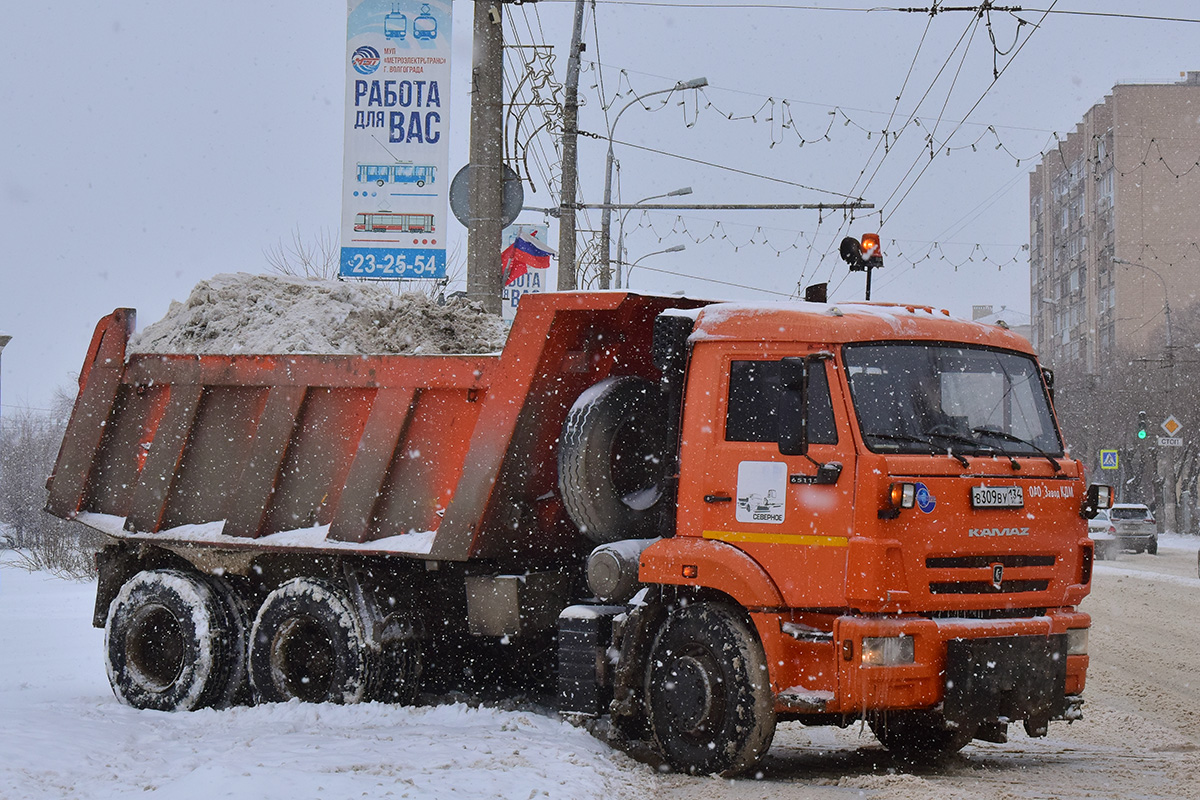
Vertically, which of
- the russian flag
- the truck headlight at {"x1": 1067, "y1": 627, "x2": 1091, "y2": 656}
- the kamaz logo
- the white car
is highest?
the russian flag

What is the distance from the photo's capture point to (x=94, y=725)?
8523mm

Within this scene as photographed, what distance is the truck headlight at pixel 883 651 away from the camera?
6879mm

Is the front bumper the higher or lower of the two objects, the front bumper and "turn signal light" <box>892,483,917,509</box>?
the lower

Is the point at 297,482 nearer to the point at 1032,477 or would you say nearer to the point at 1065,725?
the point at 1032,477

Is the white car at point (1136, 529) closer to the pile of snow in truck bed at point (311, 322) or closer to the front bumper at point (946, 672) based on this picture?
the pile of snow in truck bed at point (311, 322)

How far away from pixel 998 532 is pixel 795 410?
4.22ft

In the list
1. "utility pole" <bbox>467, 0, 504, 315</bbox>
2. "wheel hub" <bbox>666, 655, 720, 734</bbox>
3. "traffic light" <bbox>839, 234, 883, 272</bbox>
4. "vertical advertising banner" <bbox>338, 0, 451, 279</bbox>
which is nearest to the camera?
"wheel hub" <bbox>666, 655, 720, 734</bbox>

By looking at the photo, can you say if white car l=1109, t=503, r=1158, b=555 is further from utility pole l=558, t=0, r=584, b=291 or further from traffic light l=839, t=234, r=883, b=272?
traffic light l=839, t=234, r=883, b=272

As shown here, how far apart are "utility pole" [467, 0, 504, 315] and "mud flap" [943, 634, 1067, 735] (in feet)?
20.6

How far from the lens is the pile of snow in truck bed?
10.0 m

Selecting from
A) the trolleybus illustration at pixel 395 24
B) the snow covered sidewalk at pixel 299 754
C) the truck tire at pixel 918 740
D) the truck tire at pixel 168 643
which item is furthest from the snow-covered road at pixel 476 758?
the trolleybus illustration at pixel 395 24

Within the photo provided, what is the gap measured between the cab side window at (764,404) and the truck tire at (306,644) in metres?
3.24

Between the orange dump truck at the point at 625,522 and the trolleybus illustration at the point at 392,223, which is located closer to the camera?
the orange dump truck at the point at 625,522

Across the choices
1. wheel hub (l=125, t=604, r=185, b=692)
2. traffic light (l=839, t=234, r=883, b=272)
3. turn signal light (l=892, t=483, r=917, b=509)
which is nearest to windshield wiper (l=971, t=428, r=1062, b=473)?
turn signal light (l=892, t=483, r=917, b=509)
